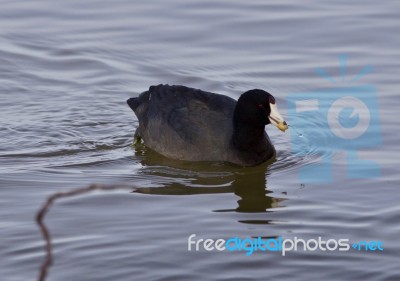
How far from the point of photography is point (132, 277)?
6.25m

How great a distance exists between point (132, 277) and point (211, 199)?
2.15 meters

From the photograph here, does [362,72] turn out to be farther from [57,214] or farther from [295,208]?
[57,214]

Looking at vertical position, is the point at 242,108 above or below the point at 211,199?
above

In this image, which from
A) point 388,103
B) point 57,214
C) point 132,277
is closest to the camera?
point 132,277

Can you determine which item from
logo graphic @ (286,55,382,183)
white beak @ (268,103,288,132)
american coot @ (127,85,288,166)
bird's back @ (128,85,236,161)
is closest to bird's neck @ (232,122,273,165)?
american coot @ (127,85,288,166)

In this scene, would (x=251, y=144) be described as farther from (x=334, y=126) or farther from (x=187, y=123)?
(x=334, y=126)

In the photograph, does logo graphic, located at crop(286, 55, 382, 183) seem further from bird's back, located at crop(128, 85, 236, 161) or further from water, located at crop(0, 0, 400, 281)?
bird's back, located at crop(128, 85, 236, 161)

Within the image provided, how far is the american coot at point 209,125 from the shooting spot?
9352 mm

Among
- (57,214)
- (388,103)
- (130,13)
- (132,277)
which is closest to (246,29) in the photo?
(130,13)

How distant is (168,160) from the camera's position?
9.75 metres

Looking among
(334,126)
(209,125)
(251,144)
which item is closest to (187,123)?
(209,125)

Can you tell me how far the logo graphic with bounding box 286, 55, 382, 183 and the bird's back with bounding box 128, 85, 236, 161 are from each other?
0.78m

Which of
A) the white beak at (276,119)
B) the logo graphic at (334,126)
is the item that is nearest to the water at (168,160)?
the logo graphic at (334,126)

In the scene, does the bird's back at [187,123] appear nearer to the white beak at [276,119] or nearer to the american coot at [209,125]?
the american coot at [209,125]
